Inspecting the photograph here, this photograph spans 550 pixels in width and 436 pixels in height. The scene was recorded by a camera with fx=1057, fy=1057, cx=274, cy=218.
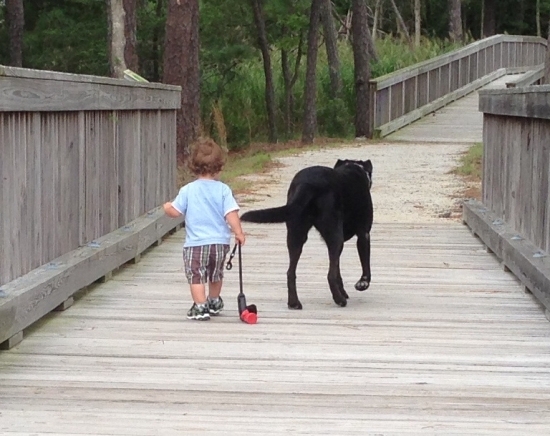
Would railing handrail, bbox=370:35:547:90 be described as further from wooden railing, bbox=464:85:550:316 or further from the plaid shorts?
the plaid shorts

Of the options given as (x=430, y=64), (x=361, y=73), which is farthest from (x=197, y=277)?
(x=430, y=64)

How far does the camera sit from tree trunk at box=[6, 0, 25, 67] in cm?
2512

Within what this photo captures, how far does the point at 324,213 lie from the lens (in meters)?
6.47

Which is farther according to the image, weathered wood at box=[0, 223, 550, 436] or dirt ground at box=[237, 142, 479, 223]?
dirt ground at box=[237, 142, 479, 223]

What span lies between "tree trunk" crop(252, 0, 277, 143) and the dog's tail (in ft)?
59.5

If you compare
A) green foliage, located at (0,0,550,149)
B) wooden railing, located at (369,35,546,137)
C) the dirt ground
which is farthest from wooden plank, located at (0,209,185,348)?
wooden railing, located at (369,35,546,137)

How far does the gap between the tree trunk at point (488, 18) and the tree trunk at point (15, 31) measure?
25.8 metres

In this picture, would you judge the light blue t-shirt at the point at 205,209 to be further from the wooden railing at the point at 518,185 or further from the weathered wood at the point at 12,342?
the wooden railing at the point at 518,185

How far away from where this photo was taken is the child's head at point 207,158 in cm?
623

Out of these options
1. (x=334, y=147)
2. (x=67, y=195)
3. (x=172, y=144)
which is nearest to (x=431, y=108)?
(x=334, y=147)

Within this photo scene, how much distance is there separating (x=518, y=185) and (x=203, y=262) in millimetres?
2949

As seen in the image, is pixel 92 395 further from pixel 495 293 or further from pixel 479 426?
pixel 495 293

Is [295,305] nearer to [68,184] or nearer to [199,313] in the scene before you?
[199,313]

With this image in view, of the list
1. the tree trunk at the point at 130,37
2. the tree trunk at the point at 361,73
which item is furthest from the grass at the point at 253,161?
the tree trunk at the point at 130,37
